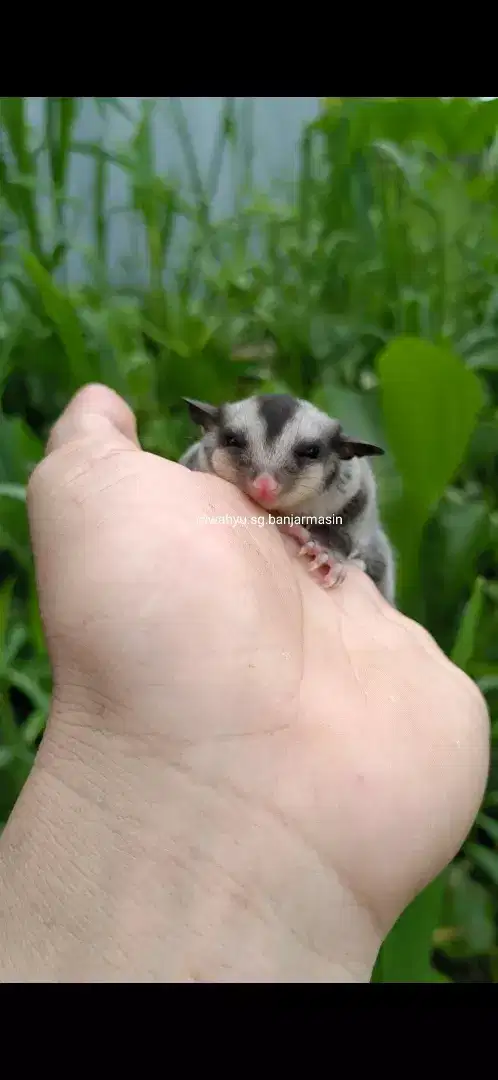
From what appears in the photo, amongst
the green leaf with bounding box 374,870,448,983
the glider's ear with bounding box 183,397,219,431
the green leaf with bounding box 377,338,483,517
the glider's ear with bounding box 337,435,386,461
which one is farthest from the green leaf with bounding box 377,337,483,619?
the green leaf with bounding box 374,870,448,983

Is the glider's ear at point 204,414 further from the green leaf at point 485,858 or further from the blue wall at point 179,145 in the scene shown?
the green leaf at point 485,858

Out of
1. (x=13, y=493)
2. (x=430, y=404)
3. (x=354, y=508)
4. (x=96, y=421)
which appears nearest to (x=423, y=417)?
(x=430, y=404)

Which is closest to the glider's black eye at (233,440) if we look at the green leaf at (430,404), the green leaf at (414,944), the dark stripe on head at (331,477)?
the dark stripe on head at (331,477)

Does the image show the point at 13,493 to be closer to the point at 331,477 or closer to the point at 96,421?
the point at 96,421

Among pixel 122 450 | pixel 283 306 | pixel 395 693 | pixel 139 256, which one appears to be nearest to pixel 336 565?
pixel 395 693

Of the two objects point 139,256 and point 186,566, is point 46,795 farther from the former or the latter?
point 139,256
